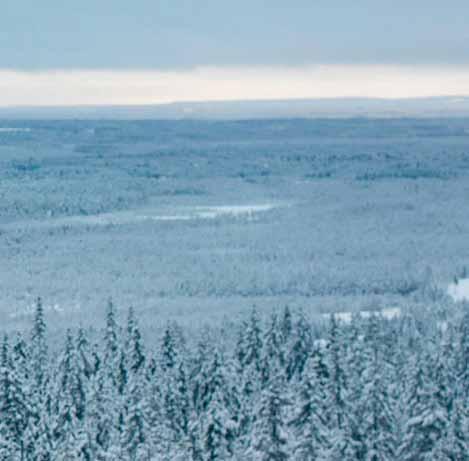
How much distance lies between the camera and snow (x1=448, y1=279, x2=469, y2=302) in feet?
361

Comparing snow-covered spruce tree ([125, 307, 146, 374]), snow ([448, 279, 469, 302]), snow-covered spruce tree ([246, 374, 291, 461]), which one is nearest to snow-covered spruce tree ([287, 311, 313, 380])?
snow-covered spruce tree ([125, 307, 146, 374])

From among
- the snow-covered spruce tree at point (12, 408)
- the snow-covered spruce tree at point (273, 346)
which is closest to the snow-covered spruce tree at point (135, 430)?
the snow-covered spruce tree at point (12, 408)

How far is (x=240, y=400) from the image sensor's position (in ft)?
172

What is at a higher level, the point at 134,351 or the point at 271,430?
the point at 271,430

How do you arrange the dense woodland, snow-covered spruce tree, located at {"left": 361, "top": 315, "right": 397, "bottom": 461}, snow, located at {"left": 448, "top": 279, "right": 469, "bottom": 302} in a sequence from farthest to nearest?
snow, located at {"left": 448, "top": 279, "right": 469, "bottom": 302}
snow-covered spruce tree, located at {"left": 361, "top": 315, "right": 397, "bottom": 461}
the dense woodland

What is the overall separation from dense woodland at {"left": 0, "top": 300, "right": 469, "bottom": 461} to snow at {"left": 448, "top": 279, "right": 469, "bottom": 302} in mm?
41009

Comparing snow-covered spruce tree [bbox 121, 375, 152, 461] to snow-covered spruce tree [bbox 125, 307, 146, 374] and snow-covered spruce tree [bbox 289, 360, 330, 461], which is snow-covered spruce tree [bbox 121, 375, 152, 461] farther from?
snow-covered spruce tree [bbox 125, 307, 146, 374]

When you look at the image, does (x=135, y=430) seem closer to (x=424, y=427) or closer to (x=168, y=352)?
(x=424, y=427)

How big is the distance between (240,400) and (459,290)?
67.9 metres

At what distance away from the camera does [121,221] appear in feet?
613

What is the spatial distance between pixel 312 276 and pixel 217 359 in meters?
72.4

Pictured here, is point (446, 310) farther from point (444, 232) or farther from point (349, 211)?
point (349, 211)

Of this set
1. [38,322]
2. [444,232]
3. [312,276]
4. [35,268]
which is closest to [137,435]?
[38,322]

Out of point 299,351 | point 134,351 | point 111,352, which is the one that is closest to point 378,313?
point 299,351
